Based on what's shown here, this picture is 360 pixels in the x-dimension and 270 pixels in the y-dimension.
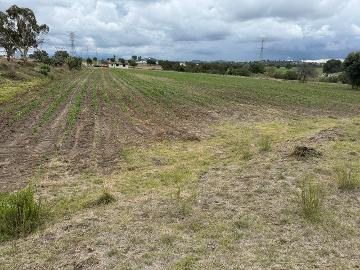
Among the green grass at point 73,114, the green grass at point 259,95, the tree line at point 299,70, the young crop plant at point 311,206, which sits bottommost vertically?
the green grass at point 73,114

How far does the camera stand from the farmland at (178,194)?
5.46 meters

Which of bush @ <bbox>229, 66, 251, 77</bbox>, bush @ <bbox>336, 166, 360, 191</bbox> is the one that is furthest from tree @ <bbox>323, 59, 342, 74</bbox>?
bush @ <bbox>336, 166, 360, 191</bbox>

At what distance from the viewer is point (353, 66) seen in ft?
135

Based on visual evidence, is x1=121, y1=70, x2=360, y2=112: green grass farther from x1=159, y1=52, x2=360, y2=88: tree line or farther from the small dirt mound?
the small dirt mound

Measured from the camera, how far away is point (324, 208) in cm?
705

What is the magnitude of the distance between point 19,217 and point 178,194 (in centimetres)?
270

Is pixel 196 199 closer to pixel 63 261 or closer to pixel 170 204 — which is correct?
pixel 170 204

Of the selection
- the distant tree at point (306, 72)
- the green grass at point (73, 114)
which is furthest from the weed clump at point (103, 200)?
the distant tree at point (306, 72)

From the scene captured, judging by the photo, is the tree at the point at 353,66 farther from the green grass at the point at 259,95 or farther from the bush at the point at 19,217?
the bush at the point at 19,217

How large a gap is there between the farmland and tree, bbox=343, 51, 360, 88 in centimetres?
2710

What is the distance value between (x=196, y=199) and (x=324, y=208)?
225cm

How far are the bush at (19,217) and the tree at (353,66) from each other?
132ft

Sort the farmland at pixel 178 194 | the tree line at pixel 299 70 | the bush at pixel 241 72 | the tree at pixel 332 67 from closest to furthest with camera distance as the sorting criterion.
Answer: the farmland at pixel 178 194
the tree line at pixel 299 70
the bush at pixel 241 72
the tree at pixel 332 67

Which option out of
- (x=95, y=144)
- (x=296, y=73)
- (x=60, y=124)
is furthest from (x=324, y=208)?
(x=296, y=73)
